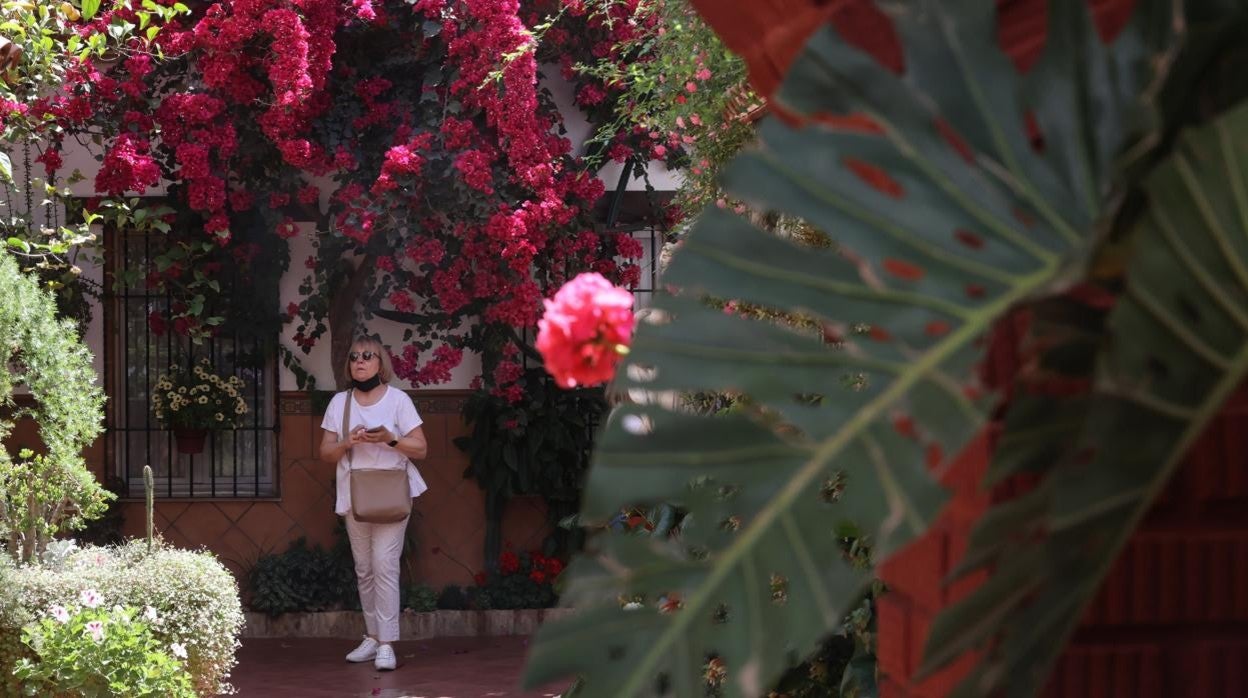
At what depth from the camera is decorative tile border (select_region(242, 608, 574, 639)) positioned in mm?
8445

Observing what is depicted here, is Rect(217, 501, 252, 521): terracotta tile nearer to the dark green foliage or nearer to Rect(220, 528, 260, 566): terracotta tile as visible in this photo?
Rect(220, 528, 260, 566): terracotta tile

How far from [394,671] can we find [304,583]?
3.71 feet

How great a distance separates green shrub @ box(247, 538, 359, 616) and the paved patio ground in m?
0.21

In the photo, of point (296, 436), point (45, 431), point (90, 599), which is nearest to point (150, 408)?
point (296, 436)

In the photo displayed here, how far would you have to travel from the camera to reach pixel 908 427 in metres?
0.87

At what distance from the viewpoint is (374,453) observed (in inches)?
306

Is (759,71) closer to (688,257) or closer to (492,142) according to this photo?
(688,257)

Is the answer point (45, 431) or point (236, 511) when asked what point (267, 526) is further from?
point (45, 431)

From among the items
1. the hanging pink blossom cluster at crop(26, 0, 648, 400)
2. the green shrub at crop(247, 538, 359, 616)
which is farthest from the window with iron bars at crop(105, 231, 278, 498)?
the green shrub at crop(247, 538, 359, 616)

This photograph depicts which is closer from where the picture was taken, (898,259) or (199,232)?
(898,259)

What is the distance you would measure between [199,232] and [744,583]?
8.09 meters

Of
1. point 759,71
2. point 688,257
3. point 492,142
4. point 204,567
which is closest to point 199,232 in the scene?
point 492,142

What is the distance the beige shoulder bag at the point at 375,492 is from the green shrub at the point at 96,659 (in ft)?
6.91

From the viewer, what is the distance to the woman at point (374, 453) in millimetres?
7734
